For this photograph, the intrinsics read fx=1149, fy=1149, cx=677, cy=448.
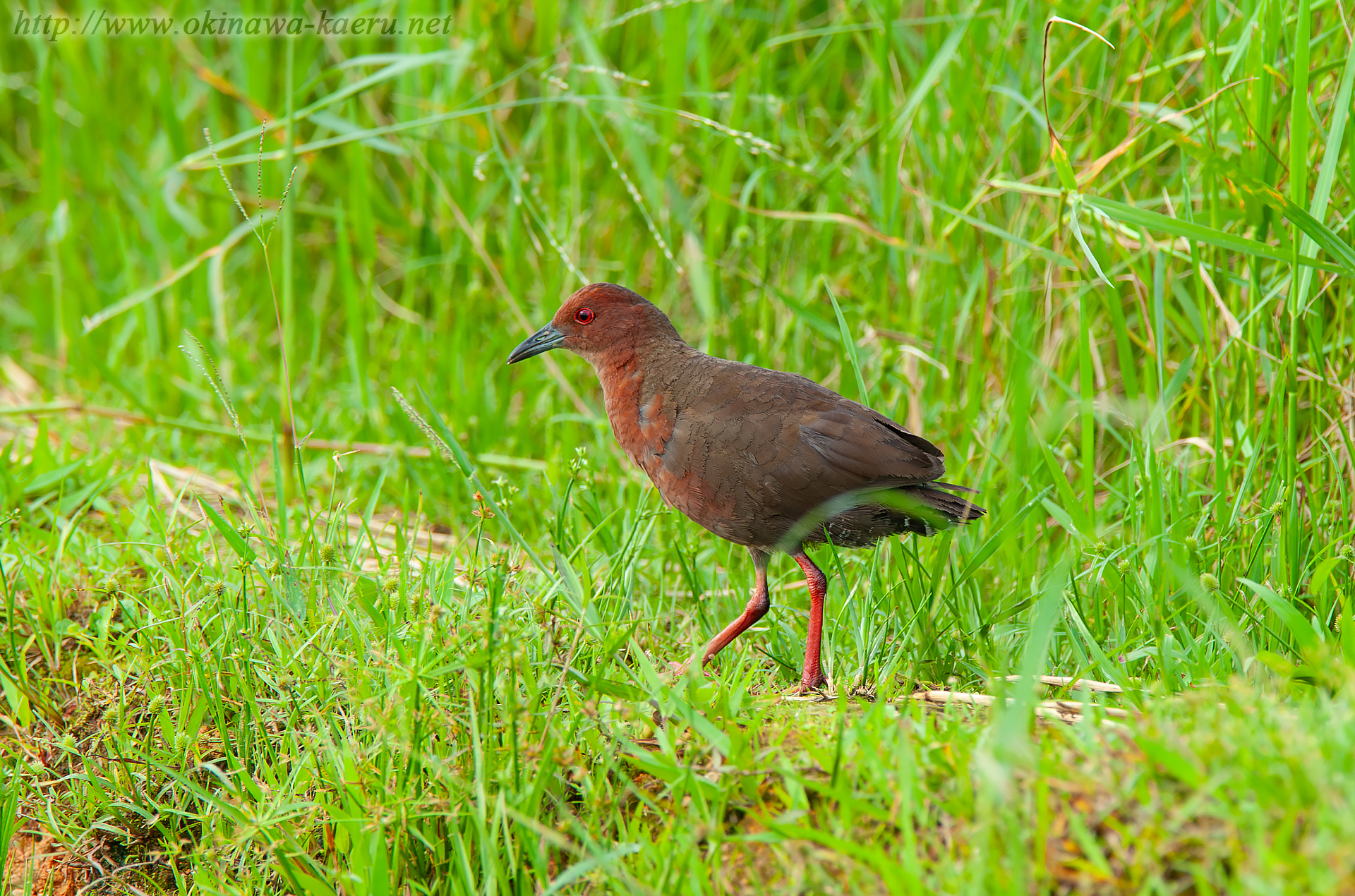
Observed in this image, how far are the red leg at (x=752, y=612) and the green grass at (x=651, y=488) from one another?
0.37 feet

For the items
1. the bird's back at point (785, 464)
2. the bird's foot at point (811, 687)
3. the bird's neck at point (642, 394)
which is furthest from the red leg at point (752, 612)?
the bird's neck at point (642, 394)

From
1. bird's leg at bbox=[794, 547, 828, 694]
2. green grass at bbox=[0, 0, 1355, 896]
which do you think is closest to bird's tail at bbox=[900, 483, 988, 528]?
green grass at bbox=[0, 0, 1355, 896]

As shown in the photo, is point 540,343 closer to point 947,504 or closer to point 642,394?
point 642,394

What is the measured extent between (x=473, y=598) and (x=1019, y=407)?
5.41ft

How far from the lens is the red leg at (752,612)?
3.04 metres

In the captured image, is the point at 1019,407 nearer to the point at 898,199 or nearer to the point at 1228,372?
the point at 1228,372

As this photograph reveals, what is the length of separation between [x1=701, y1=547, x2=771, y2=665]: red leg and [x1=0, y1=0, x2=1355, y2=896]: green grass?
0.37 feet

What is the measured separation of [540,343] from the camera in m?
3.84

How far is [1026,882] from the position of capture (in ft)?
6.05

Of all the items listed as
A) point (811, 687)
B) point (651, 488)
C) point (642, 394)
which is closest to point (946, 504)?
point (811, 687)

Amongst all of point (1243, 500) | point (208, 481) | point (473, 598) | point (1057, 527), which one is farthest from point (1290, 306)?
point (208, 481)

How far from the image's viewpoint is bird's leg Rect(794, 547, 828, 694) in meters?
2.89

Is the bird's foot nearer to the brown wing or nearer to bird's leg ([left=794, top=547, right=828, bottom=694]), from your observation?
bird's leg ([left=794, top=547, right=828, bottom=694])

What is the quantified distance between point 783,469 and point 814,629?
42 centimetres
